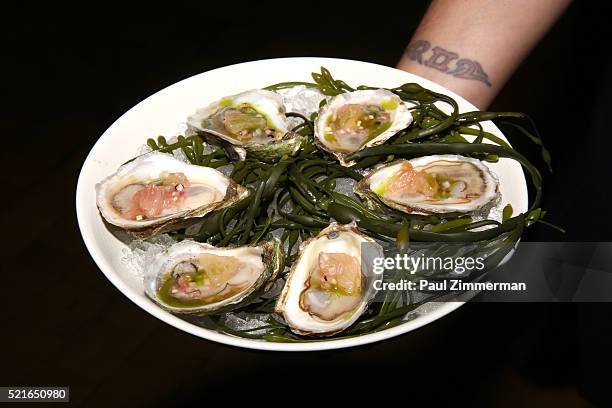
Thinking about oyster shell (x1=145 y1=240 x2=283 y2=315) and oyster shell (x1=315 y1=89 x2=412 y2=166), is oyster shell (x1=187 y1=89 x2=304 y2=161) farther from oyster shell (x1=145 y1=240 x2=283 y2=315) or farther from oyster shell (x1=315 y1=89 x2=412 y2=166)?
oyster shell (x1=145 y1=240 x2=283 y2=315)

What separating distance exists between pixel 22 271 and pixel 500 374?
4.03 feet

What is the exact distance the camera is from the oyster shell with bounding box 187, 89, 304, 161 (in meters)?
1.19

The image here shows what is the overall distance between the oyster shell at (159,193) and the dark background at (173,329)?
0.30 meters

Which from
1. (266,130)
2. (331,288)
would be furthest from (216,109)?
(331,288)

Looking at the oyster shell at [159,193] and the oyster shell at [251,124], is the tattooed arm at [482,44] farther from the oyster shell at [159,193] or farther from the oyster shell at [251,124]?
the oyster shell at [159,193]

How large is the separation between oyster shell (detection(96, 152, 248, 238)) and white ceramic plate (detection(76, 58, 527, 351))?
36 millimetres

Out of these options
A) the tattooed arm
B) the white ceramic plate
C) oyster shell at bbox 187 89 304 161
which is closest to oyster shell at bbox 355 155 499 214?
the white ceramic plate

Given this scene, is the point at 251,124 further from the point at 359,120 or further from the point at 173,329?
the point at 173,329

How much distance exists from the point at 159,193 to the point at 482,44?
0.76m

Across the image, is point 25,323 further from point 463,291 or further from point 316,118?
point 463,291

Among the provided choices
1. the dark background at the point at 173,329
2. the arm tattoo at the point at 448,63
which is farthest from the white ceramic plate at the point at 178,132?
the dark background at the point at 173,329

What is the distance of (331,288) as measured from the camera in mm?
1041

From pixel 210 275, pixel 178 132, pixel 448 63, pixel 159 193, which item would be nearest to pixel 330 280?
pixel 210 275

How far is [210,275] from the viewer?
1.06m
